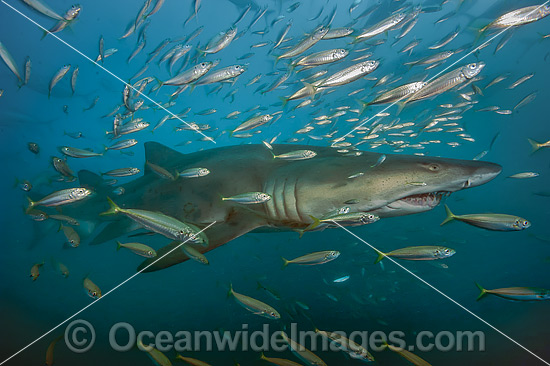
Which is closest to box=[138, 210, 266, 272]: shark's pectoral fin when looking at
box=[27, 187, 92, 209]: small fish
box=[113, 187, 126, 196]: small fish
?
box=[27, 187, 92, 209]: small fish

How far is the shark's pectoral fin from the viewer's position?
2.72m

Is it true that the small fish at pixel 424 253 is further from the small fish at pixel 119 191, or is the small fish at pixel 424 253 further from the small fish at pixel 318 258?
the small fish at pixel 119 191

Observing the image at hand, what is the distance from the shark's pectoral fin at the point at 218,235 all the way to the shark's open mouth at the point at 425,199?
1699mm

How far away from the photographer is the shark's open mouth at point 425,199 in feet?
9.65

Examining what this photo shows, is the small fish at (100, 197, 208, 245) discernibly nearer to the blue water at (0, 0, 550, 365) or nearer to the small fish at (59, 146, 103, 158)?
the small fish at (59, 146, 103, 158)

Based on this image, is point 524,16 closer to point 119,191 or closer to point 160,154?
point 160,154

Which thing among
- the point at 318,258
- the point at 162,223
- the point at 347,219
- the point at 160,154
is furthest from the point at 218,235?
the point at 160,154

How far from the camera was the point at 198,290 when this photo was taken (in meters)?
10.2

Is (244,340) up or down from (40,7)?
down

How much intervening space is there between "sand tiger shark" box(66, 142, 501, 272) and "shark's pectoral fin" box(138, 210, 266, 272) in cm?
1

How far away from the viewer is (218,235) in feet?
10.5

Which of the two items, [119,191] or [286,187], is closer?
[286,187]

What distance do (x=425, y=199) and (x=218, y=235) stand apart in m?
2.40

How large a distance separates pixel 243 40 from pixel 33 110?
70.9ft
